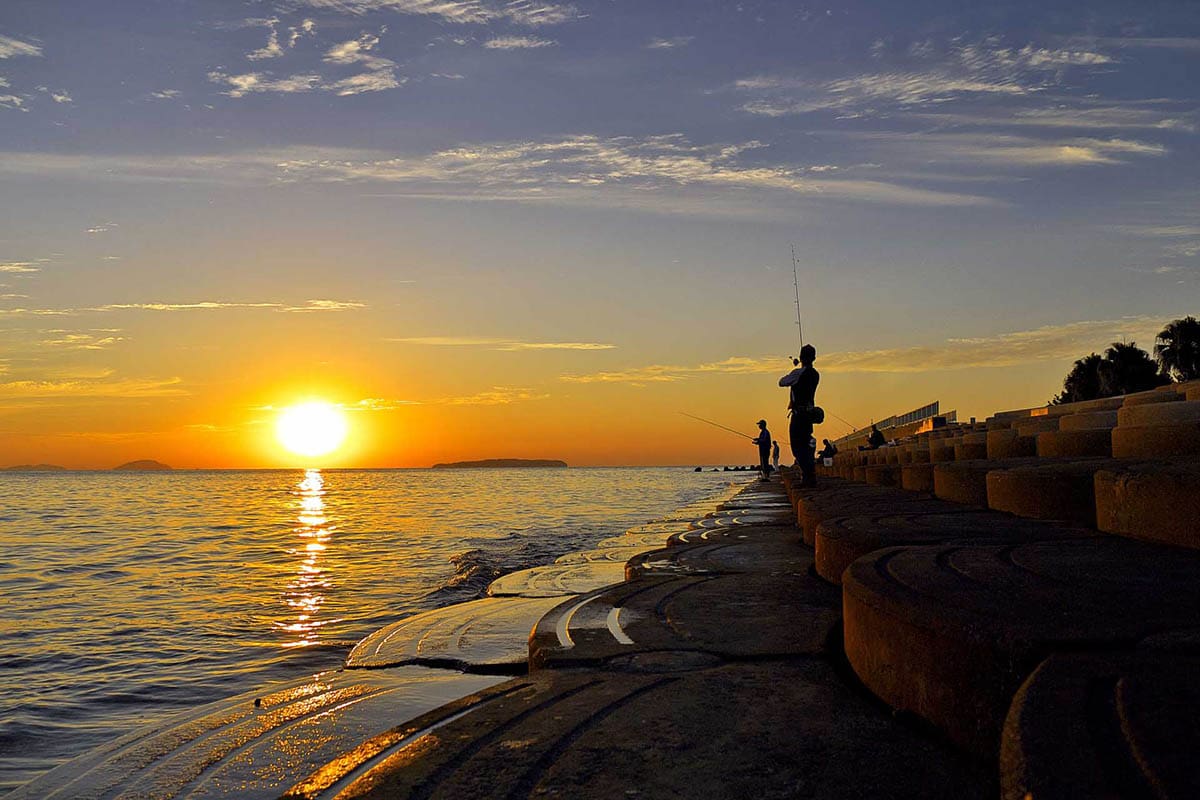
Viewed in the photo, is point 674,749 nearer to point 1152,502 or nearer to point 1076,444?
point 1152,502

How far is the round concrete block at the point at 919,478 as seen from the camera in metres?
7.44

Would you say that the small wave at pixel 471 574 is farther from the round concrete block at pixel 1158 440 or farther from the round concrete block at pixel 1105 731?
the round concrete block at pixel 1105 731

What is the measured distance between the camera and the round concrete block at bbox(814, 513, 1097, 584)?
137 inches

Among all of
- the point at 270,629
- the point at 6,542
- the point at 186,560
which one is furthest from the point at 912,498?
the point at 6,542

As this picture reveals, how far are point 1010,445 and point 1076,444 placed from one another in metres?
1.72

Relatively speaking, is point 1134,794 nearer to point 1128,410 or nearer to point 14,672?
point 1128,410

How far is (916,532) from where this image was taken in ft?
12.4

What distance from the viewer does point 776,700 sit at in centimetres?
215

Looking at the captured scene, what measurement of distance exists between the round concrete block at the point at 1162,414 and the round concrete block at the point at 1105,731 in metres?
3.35

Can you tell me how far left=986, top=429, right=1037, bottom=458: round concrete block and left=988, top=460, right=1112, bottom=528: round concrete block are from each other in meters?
2.65

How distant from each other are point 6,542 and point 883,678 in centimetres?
1795

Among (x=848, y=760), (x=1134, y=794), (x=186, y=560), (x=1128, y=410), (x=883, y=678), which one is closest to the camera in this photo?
(x=1134, y=794)

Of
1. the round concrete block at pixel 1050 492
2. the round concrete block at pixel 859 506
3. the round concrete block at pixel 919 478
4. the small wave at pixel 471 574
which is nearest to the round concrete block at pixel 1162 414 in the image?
the round concrete block at pixel 1050 492

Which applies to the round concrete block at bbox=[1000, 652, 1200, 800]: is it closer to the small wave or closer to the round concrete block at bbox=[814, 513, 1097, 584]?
the round concrete block at bbox=[814, 513, 1097, 584]
